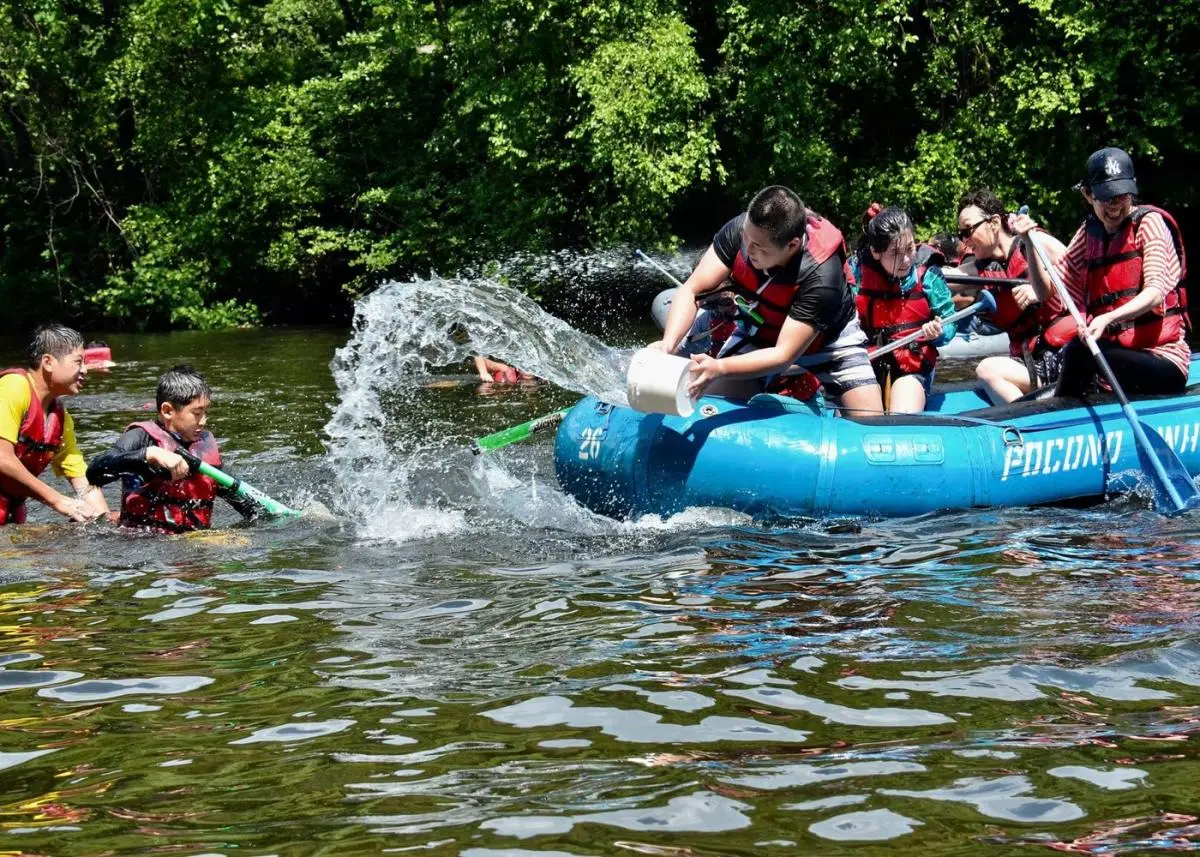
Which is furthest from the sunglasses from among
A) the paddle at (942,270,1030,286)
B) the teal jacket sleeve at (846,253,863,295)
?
the teal jacket sleeve at (846,253,863,295)

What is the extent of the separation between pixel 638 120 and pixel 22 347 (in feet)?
28.0

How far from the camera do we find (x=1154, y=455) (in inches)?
260

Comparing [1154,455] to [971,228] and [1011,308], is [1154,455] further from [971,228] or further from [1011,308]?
[971,228]

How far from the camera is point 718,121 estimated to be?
18672 mm

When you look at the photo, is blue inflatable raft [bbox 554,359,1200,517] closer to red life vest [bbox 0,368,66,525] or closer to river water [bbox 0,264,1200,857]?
river water [bbox 0,264,1200,857]

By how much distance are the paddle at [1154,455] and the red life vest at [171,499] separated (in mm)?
4131

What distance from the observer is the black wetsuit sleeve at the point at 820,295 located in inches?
245

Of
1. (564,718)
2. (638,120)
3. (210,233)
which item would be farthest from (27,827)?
(210,233)

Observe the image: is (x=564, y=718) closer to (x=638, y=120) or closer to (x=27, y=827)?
(x=27, y=827)

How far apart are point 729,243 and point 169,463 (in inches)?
105

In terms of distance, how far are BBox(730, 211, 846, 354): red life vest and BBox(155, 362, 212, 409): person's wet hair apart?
247 cm

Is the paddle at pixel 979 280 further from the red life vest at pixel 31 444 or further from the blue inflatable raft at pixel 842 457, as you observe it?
the red life vest at pixel 31 444

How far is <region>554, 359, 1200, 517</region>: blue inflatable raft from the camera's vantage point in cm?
633

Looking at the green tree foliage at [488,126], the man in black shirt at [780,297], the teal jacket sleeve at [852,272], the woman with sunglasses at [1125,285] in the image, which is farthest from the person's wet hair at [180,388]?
the green tree foliage at [488,126]
